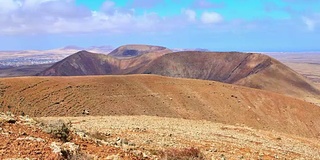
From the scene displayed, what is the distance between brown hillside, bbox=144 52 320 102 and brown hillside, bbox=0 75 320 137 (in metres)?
42.4

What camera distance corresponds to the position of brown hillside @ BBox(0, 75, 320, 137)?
3478 centimetres

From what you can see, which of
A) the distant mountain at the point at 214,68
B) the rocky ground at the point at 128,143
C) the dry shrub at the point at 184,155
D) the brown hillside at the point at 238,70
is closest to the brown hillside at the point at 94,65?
the distant mountain at the point at 214,68

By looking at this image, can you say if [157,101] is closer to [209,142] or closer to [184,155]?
[209,142]

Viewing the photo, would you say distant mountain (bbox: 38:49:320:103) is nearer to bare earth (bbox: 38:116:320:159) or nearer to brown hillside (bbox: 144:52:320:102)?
brown hillside (bbox: 144:52:320:102)

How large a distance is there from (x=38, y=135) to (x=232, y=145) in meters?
11.8

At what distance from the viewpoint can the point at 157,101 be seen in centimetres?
4312

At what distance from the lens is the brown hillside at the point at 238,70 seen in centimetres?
9750

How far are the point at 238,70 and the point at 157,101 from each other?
8059 cm

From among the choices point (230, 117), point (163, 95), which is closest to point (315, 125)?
point (230, 117)

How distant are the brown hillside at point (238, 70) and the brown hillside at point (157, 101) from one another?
139 ft

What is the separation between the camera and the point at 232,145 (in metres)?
19.8

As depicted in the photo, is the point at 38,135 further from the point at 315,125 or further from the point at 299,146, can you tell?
the point at 315,125

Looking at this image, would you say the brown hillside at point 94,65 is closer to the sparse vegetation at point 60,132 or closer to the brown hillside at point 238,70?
the brown hillside at point 238,70

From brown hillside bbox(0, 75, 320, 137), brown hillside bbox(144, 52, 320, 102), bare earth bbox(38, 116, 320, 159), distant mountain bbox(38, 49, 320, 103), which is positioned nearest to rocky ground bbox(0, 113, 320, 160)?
bare earth bbox(38, 116, 320, 159)
